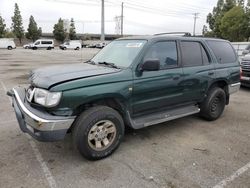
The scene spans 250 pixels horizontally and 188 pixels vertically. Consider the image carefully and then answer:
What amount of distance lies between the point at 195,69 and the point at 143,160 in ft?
6.86

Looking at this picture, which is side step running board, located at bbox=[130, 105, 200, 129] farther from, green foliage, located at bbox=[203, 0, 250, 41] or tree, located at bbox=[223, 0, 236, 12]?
tree, located at bbox=[223, 0, 236, 12]

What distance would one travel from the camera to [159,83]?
411 centimetres

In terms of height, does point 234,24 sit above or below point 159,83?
above

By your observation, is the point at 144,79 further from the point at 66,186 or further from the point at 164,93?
the point at 66,186

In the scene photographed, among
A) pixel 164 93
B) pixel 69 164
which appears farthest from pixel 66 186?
pixel 164 93

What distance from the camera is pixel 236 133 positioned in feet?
15.6

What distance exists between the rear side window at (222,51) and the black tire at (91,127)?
280 cm

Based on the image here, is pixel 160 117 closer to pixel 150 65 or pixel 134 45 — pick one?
pixel 150 65

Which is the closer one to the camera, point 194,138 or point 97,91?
point 97,91

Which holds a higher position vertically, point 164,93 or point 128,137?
point 164,93

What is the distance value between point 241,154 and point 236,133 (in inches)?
37.0

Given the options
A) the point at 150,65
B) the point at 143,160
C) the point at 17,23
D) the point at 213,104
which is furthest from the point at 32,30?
the point at 143,160

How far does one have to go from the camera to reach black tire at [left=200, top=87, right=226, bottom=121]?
516 cm

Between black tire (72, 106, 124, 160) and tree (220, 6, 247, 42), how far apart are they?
39.5m
